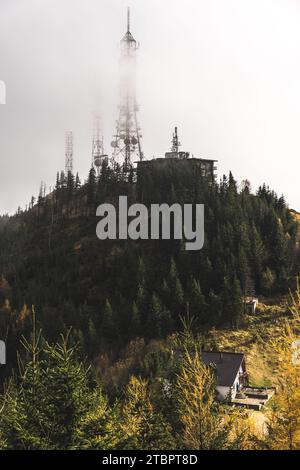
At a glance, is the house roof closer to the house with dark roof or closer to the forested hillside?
the house with dark roof

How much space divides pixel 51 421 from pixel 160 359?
39.2 meters

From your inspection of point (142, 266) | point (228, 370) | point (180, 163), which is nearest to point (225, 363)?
point (228, 370)

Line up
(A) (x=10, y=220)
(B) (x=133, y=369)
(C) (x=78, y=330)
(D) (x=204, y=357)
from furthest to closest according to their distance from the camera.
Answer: (A) (x=10, y=220), (C) (x=78, y=330), (B) (x=133, y=369), (D) (x=204, y=357)

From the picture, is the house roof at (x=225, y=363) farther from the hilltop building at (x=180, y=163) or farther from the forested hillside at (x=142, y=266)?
the hilltop building at (x=180, y=163)

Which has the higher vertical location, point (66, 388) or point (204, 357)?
point (66, 388)

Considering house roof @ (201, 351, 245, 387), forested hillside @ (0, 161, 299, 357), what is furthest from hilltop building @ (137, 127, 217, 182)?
house roof @ (201, 351, 245, 387)

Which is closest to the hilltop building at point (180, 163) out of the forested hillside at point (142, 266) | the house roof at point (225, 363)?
the forested hillside at point (142, 266)

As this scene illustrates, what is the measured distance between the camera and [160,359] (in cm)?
5531

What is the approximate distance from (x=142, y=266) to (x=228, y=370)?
28.1 metres

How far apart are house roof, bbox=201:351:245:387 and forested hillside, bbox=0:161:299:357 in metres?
12.4

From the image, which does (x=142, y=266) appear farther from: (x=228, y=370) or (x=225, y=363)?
(x=228, y=370)

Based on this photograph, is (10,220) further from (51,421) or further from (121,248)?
(51,421)

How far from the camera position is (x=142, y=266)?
247 ft

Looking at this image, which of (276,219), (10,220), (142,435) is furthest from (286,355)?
(10,220)
